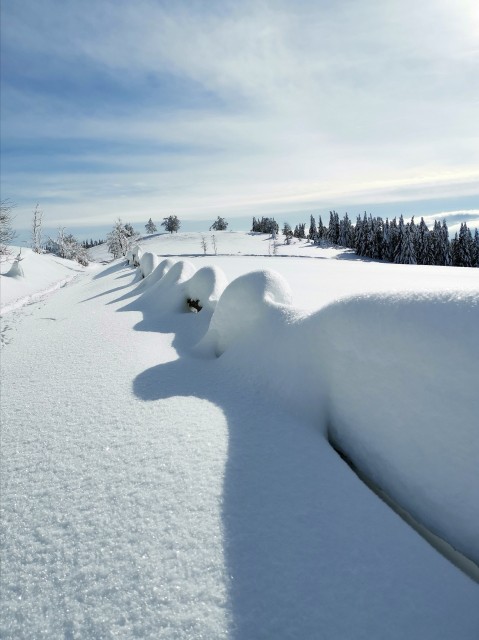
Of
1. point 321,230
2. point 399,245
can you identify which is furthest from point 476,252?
point 321,230

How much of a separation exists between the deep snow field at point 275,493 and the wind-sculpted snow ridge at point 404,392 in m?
0.01

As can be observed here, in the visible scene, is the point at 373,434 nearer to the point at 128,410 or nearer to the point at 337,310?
the point at 337,310

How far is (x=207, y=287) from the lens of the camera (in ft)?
29.3

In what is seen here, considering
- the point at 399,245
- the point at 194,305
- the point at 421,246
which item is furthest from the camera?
the point at 421,246

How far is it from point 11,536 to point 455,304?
370 centimetres

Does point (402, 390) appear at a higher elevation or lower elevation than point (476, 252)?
higher

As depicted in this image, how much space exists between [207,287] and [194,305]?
737mm

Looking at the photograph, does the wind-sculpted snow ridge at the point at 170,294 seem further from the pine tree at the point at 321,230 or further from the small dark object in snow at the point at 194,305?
the pine tree at the point at 321,230

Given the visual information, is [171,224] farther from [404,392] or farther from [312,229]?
[404,392]

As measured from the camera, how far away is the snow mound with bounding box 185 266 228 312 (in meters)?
8.60

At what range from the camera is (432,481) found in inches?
101

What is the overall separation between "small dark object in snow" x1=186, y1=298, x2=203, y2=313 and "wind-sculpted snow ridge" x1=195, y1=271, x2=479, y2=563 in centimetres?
524

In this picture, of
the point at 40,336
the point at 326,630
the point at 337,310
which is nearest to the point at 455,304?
the point at 337,310

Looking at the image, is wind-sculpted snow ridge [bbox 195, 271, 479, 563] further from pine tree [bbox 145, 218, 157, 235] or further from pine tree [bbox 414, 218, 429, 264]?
pine tree [bbox 145, 218, 157, 235]
